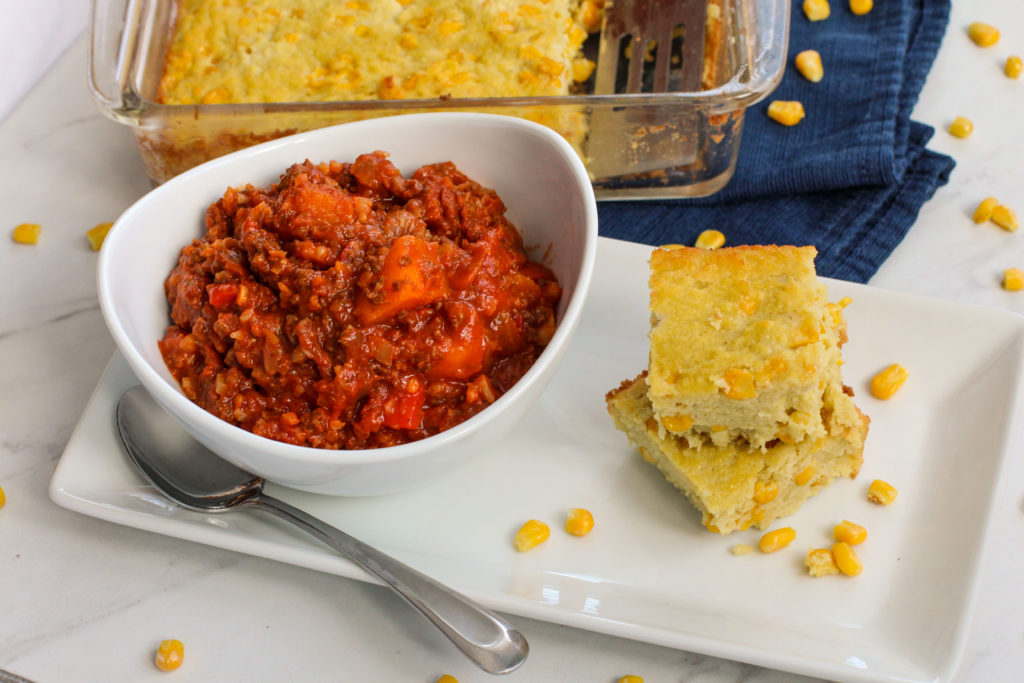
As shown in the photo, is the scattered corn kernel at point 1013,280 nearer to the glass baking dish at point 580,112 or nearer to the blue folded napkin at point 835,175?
the blue folded napkin at point 835,175

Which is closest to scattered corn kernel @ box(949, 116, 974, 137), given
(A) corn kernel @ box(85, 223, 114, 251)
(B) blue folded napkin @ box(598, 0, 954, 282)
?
(B) blue folded napkin @ box(598, 0, 954, 282)

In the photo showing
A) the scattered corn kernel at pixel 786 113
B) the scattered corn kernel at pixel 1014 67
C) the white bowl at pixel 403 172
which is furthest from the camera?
the scattered corn kernel at pixel 1014 67

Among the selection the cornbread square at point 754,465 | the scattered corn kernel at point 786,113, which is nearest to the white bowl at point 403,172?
the cornbread square at point 754,465

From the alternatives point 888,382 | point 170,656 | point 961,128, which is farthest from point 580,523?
point 961,128

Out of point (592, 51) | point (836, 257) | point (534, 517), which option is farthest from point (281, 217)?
point (836, 257)

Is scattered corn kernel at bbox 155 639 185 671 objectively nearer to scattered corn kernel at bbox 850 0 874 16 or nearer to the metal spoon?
the metal spoon

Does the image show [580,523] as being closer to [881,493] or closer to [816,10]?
[881,493]

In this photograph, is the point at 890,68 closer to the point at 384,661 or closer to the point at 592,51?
the point at 592,51
